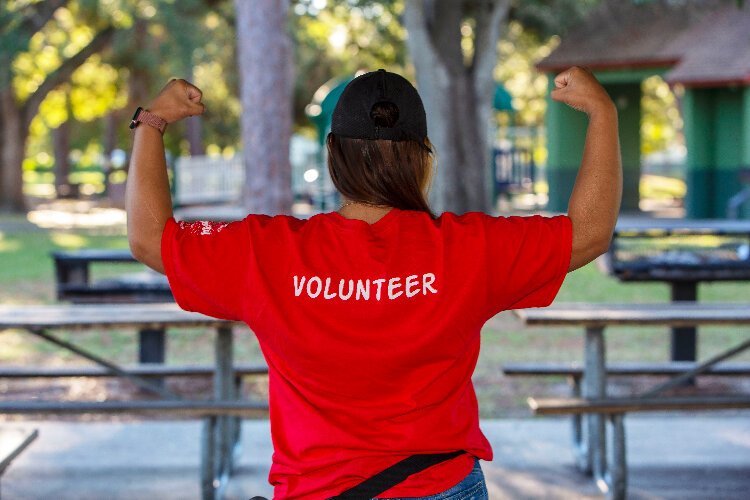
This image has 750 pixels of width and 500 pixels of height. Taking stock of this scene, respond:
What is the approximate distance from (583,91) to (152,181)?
2.89ft

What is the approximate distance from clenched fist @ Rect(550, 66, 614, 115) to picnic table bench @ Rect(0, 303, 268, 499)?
337 cm

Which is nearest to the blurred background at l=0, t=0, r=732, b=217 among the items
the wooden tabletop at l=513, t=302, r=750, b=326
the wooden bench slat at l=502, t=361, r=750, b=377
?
the wooden tabletop at l=513, t=302, r=750, b=326

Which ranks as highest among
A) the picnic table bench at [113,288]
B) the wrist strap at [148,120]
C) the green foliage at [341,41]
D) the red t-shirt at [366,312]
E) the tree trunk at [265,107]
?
the green foliage at [341,41]

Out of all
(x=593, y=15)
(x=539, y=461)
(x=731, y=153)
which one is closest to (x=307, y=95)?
(x=593, y=15)

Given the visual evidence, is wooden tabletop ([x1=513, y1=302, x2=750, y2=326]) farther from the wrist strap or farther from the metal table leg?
the wrist strap

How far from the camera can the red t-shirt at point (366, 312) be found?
2154 millimetres

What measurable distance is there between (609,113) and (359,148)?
531mm

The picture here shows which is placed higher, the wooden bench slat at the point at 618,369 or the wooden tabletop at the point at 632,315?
the wooden tabletop at the point at 632,315

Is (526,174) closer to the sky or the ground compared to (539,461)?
closer to the sky

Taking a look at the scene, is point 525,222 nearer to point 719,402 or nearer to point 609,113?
point 609,113

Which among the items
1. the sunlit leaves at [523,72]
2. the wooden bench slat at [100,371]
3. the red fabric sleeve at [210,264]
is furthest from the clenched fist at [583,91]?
the sunlit leaves at [523,72]

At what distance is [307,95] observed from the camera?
3962 cm

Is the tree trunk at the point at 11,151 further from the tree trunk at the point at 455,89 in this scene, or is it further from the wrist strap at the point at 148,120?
the wrist strap at the point at 148,120

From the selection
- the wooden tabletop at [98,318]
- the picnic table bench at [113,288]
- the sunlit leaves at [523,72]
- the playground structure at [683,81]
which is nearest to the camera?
the wooden tabletop at [98,318]
